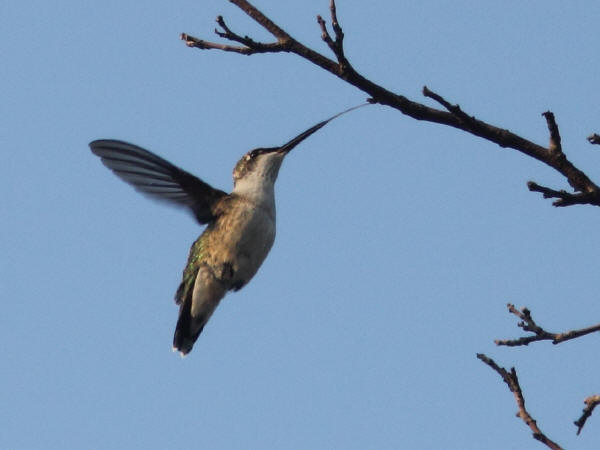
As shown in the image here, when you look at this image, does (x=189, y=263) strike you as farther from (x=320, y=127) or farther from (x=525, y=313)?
(x=525, y=313)

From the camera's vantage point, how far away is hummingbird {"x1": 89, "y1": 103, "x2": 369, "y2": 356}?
295 inches

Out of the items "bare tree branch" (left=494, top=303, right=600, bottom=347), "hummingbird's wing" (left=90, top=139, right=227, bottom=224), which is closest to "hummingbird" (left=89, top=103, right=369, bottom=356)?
"hummingbird's wing" (left=90, top=139, right=227, bottom=224)

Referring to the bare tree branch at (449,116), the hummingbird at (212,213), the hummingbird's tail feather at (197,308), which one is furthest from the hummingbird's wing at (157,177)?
the bare tree branch at (449,116)

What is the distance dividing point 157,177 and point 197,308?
1246mm

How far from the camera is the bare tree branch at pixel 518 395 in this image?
3912mm

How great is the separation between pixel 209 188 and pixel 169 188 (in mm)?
373

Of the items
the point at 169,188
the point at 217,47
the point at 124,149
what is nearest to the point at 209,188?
the point at 169,188

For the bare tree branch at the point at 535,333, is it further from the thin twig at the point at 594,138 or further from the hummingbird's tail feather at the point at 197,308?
the hummingbird's tail feather at the point at 197,308

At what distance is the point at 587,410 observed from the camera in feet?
13.8

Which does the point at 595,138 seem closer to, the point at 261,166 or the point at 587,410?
the point at 587,410

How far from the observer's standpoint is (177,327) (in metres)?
8.22

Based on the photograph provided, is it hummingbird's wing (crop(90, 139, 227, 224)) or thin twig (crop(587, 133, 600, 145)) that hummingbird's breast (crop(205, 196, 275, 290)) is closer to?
hummingbird's wing (crop(90, 139, 227, 224))

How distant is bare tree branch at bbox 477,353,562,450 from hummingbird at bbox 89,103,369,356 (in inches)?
120

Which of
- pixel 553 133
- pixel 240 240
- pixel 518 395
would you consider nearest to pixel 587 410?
pixel 518 395
